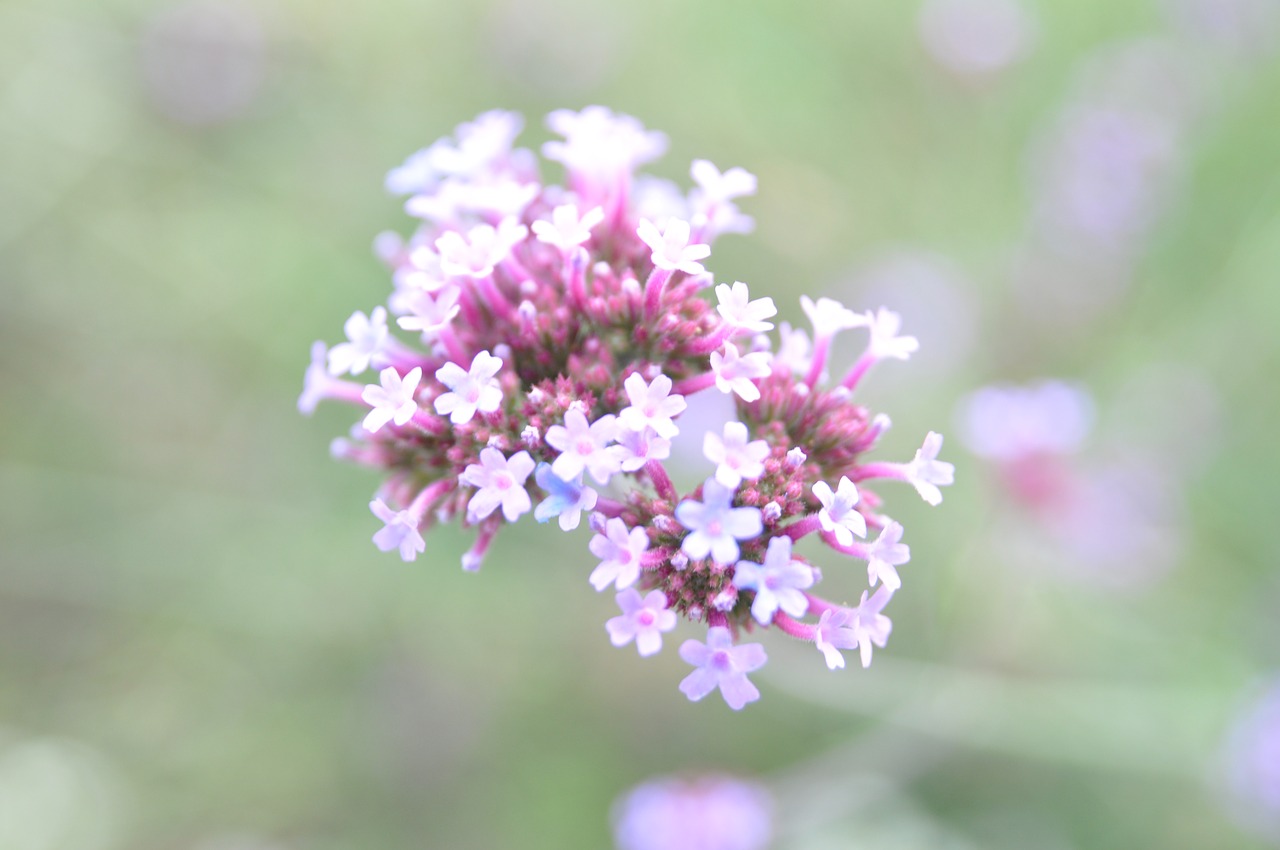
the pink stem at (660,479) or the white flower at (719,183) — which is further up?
the white flower at (719,183)

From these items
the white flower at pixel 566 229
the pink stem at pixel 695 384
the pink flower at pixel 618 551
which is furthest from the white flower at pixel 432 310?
the pink flower at pixel 618 551

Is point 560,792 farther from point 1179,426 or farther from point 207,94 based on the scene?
point 207,94

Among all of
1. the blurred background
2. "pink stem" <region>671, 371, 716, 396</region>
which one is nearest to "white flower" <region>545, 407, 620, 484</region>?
"pink stem" <region>671, 371, 716, 396</region>

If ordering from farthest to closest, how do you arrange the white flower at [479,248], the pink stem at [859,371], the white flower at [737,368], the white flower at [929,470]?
the pink stem at [859,371] < the white flower at [479,248] < the white flower at [929,470] < the white flower at [737,368]

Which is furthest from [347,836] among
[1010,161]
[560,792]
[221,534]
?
[1010,161]

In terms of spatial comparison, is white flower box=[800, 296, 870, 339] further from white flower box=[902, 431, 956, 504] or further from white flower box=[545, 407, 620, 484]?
white flower box=[545, 407, 620, 484]

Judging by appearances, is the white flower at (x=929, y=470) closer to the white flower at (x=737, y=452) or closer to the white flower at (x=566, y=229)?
the white flower at (x=737, y=452)
